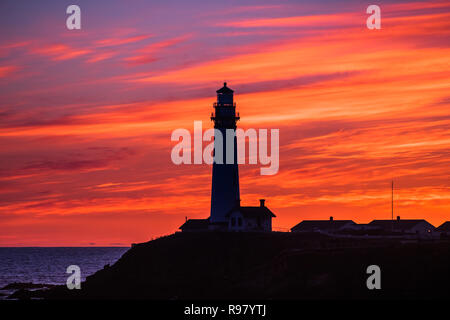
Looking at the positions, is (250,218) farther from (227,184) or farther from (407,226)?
(407,226)

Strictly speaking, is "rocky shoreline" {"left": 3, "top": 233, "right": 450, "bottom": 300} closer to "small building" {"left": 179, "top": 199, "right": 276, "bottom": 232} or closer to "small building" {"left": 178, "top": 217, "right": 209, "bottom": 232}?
"small building" {"left": 179, "top": 199, "right": 276, "bottom": 232}

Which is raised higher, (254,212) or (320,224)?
(320,224)

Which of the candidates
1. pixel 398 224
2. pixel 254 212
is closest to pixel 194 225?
pixel 254 212

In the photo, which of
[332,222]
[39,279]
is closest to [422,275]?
[332,222]

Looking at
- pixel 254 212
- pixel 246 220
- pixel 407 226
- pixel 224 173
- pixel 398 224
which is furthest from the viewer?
pixel 398 224

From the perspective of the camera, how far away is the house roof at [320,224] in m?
131

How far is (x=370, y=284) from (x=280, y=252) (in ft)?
64.1

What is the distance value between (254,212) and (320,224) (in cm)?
2185

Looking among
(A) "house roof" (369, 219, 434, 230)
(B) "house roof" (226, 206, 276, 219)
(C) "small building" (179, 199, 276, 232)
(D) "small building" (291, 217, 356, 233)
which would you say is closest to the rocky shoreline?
(C) "small building" (179, 199, 276, 232)

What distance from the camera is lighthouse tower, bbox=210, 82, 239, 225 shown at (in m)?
109

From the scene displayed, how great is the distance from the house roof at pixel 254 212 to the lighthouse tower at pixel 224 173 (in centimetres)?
128

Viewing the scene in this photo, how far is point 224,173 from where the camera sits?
4333 inches

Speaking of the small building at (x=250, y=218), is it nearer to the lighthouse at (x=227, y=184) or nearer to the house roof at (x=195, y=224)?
the lighthouse at (x=227, y=184)

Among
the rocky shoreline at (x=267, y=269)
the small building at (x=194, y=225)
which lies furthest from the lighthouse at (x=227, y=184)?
the small building at (x=194, y=225)
